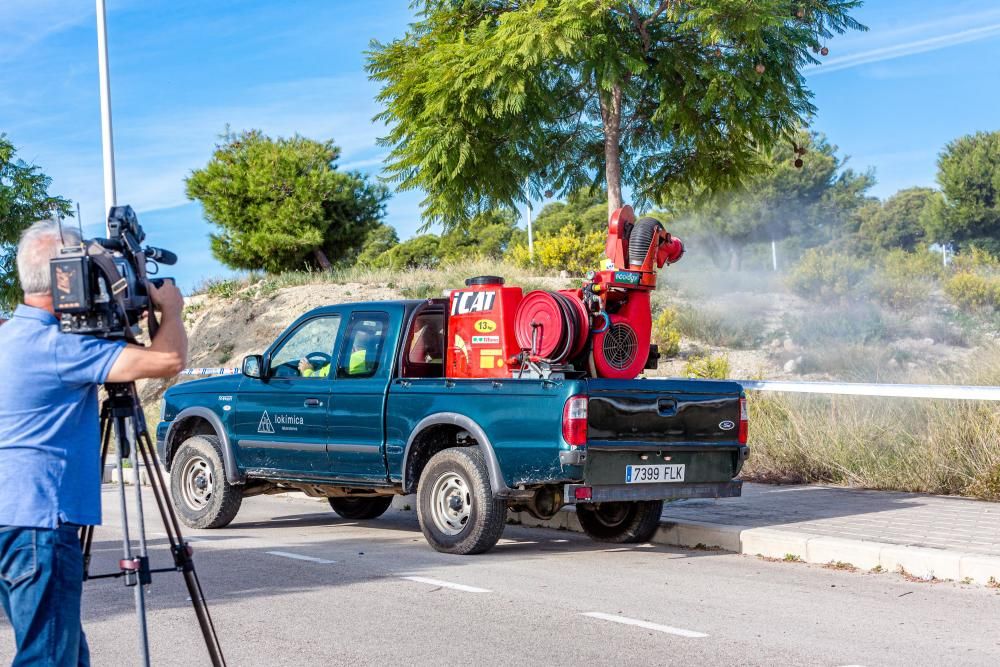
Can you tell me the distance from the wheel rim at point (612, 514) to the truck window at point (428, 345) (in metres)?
1.83

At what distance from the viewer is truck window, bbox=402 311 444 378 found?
10.4 m

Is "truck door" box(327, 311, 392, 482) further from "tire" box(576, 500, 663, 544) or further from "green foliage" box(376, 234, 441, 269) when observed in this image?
"green foliage" box(376, 234, 441, 269)

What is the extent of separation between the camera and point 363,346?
10.4m

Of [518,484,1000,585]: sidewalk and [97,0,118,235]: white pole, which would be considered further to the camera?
[97,0,118,235]: white pole

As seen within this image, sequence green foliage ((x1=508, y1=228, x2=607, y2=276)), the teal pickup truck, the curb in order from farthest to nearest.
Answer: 1. green foliage ((x1=508, y1=228, x2=607, y2=276))
2. the teal pickup truck
3. the curb

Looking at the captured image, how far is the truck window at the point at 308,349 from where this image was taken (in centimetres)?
1073

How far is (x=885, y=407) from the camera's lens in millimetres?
12711

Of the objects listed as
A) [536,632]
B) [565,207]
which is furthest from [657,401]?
[565,207]

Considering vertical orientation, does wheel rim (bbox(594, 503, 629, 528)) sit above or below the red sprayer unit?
below

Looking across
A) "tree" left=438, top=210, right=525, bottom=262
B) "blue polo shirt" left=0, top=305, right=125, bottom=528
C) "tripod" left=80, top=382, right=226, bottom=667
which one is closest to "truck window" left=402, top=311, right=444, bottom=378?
"tripod" left=80, top=382, right=226, bottom=667

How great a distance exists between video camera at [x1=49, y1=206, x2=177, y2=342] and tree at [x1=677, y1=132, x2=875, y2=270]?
51.2 metres

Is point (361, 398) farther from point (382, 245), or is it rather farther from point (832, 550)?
point (382, 245)

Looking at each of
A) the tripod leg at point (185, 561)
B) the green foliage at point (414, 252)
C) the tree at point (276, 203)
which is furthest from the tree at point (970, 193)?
the tripod leg at point (185, 561)

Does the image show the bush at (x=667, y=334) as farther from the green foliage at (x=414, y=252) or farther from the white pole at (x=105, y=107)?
the green foliage at (x=414, y=252)
